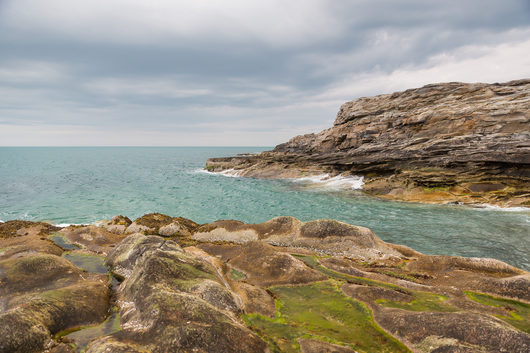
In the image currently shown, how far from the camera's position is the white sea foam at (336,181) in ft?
174

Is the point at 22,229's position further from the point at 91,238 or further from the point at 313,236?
the point at 313,236

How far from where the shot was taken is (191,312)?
7207mm

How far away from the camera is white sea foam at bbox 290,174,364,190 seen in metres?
53.0

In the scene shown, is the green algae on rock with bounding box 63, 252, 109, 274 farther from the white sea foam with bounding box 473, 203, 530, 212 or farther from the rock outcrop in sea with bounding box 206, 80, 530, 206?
the white sea foam with bounding box 473, 203, 530, 212

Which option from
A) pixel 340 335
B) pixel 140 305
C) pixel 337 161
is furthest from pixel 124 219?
pixel 337 161

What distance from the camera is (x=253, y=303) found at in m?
9.66

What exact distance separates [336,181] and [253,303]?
50999 millimetres

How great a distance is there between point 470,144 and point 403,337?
4469 cm

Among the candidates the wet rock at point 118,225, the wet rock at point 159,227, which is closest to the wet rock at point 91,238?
the wet rock at point 118,225

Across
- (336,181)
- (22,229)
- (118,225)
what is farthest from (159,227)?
(336,181)

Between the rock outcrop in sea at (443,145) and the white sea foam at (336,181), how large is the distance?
175cm

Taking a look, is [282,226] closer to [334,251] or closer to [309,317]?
[334,251]

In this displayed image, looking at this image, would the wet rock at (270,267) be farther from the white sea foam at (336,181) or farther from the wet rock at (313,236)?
the white sea foam at (336,181)

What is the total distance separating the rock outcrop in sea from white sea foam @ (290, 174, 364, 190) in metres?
1.75
